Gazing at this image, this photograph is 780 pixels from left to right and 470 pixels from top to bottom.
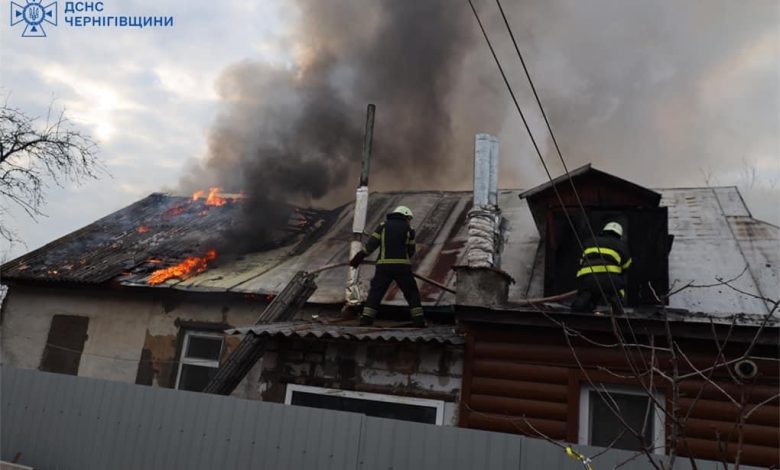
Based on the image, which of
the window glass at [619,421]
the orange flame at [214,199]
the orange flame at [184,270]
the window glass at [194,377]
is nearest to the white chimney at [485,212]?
the window glass at [619,421]

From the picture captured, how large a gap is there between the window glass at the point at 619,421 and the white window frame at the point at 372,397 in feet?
5.81

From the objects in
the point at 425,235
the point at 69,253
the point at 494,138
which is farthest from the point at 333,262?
the point at 69,253

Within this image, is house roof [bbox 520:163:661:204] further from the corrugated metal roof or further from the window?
the window

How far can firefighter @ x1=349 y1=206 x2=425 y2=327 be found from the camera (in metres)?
8.34

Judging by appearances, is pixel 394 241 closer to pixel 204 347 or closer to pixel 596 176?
pixel 596 176

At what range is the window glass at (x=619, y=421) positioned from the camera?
6.50 metres

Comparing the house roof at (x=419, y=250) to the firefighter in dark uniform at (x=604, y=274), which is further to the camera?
the house roof at (x=419, y=250)

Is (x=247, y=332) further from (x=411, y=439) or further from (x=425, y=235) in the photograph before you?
(x=425, y=235)

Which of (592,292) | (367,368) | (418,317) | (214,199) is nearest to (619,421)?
(592,292)

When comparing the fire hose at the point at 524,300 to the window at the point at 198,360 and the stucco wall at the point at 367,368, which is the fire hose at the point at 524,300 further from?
the window at the point at 198,360

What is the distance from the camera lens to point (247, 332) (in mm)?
7500

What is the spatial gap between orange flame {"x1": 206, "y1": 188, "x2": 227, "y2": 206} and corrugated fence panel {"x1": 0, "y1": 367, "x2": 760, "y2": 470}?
7.63 meters

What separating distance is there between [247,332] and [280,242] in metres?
5.18

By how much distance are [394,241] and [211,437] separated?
145 inches
